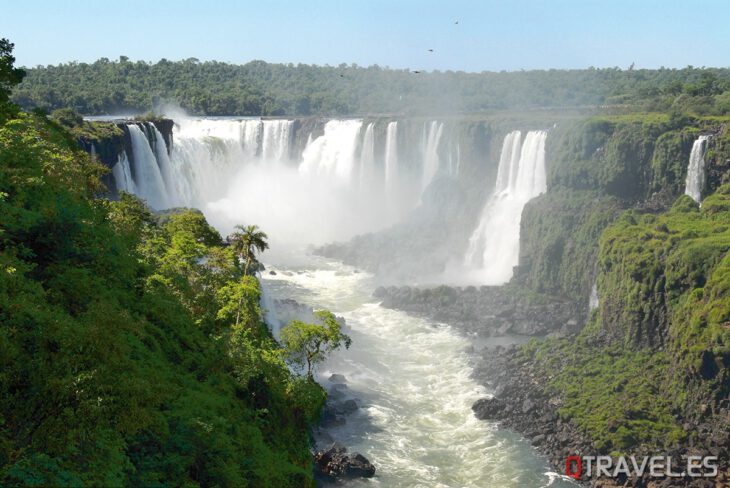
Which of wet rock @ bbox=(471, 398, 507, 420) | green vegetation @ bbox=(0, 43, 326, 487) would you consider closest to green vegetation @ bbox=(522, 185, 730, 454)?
wet rock @ bbox=(471, 398, 507, 420)

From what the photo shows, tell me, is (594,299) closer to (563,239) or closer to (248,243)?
(563,239)

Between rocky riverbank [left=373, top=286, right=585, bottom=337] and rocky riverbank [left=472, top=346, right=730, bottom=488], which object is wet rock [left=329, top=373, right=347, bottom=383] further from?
rocky riverbank [left=373, top=286, right=585, bottom=337]

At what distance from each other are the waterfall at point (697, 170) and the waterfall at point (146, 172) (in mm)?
41056

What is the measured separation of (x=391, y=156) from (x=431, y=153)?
498 cm

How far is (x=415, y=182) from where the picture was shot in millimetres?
74000

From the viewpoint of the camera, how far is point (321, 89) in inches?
5389

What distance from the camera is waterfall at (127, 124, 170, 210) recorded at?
55844 millimetres

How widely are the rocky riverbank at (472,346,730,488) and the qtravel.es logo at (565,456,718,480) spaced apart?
0.71ft

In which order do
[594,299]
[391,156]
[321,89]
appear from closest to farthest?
1. [594,299]
2. [391,156]
3. [321,89]

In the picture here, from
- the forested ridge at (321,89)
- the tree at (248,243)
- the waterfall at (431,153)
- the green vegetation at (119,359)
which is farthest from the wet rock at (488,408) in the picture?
the forested ridge at (321,89)

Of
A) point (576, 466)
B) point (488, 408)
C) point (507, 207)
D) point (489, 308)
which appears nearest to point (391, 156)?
point (507, 207)

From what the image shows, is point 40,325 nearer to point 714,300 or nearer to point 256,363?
point 256,363

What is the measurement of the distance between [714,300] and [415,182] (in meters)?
44.8

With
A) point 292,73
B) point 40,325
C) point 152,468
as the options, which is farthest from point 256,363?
point 292,73
